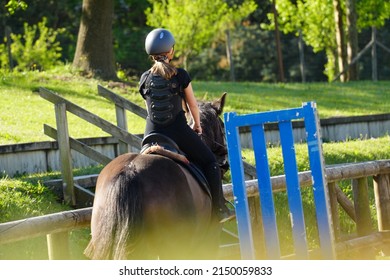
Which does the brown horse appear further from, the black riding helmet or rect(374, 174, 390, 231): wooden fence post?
rect(374, 174, 390, 231): wooden fence post

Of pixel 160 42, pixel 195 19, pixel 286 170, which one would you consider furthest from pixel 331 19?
pixel 286 170

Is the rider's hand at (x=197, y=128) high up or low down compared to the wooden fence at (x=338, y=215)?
up

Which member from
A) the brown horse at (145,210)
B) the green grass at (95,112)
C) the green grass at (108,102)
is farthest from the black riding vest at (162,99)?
the green grass at (108,102)

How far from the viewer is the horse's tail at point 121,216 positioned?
6750 millimetres

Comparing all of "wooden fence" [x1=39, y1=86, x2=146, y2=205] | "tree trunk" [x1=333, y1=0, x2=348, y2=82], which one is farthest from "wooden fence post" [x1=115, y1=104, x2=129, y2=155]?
"tree trunk" [x1=333, y1=0, x2=348, y2=82]

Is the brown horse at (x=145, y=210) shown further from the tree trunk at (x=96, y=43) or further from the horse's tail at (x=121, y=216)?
the tree trunk at (x=96, y=43)

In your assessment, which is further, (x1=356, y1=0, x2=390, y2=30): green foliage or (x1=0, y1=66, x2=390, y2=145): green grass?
(x1=356, y1=0, x2=390, y2=30): green foliage

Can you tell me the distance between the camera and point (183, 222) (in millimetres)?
7180

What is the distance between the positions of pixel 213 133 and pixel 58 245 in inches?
69.4

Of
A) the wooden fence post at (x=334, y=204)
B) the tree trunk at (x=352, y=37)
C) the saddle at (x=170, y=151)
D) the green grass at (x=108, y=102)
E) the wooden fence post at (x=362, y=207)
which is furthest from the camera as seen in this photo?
the tree trunk at (x=352, y=37)

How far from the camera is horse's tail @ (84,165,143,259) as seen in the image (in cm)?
675

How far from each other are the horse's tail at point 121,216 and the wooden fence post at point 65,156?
465 cm

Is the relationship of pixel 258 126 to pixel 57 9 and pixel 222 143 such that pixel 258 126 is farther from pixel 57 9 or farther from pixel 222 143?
pixel 57 9

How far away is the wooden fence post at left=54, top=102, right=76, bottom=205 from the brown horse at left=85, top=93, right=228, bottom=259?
4.24 m
